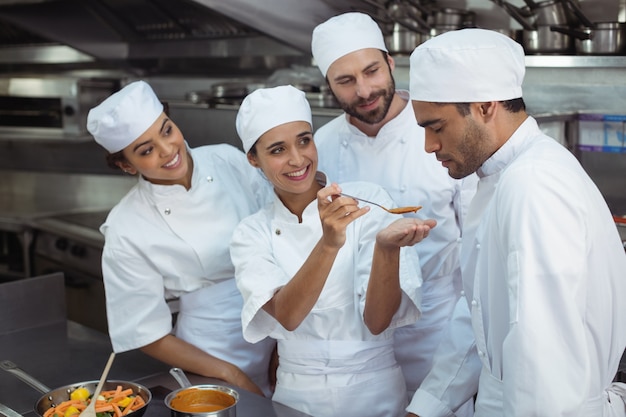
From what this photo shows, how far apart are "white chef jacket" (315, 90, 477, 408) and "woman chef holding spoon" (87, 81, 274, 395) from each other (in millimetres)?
421

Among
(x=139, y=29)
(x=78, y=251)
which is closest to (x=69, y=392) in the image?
(x=78, y=251)

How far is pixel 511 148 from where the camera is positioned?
5.38 ft

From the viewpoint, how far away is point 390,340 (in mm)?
2176

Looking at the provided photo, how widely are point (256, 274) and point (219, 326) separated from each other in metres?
0.40

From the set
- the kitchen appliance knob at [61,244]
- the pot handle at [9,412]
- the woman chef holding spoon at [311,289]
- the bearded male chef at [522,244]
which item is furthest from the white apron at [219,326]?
the kitchen appliance knob at [61,244]

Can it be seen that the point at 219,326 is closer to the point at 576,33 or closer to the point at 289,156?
the point at 289,156

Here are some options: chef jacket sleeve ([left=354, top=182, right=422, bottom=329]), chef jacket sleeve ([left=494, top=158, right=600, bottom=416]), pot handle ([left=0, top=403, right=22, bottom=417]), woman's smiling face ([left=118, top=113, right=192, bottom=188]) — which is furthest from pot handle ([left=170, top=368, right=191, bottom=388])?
Result: chef jacket sleeve ([left=494, top=158, right=600, bottom=416])

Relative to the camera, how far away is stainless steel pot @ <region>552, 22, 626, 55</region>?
9.21 ft

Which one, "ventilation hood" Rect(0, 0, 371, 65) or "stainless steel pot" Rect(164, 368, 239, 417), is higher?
"ventilation hood" Rect(0, 0, 371, 65)

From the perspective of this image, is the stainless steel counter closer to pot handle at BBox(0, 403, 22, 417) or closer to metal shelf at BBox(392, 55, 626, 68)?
pot handle at BBox(0, 403, 22, 417)

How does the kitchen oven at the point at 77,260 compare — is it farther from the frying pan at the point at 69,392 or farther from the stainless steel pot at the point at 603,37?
the stainless steel pot at the point at 603,37

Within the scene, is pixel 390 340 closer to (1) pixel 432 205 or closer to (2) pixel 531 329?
(1) pixel 432 205

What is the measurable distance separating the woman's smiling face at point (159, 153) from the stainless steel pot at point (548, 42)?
140 centimetres

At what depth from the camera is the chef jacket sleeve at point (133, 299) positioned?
2.36 meters
